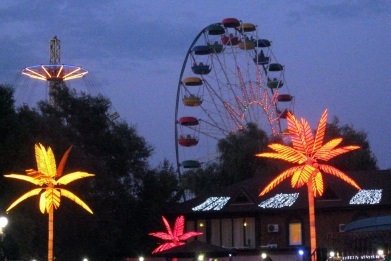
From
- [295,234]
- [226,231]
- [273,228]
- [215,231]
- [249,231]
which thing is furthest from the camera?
[215,231]

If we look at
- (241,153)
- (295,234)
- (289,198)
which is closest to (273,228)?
(295,234)

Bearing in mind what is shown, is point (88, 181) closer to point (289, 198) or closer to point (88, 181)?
point (88, 181)

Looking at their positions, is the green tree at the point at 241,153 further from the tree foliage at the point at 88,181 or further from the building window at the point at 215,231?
the building window at the point at 215,231

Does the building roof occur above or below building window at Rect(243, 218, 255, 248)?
above

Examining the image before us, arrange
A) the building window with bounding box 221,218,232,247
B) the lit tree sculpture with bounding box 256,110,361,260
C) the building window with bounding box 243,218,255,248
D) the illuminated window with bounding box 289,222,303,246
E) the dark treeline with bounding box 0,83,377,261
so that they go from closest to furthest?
the lit tree sculpture with bounding box 256,110,361,260 → the dark treeline with bounding box 0,83,377,261 → the illuminated window with bounding box 289,222,303,246 → the building window with bounding box 243,218,255,248 → the building window with bounding box 221,218,232,247

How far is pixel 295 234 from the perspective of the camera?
47.3 meters

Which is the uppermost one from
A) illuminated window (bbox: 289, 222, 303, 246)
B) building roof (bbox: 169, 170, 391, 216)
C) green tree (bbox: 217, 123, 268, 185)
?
green tree (bbox: 217, 123, 268, 185)

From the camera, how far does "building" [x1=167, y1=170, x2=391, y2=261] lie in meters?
45.6

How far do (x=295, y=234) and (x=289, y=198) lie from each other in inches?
85.5

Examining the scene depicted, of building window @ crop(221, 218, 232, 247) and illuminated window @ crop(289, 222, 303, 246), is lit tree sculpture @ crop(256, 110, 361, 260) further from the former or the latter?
building window @ crop(221, 218, 232, 247)

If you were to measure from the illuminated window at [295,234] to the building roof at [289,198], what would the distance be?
1.05 m

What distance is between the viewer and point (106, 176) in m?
46.7

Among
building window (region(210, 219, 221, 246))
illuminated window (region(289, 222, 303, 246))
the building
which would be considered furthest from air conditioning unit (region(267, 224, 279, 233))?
building window (region(210, 219, 221, 246))

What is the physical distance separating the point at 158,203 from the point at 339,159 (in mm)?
15850
